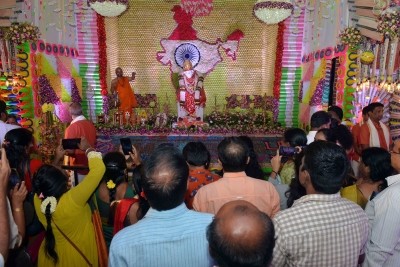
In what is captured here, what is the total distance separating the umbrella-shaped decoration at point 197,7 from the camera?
1248cm

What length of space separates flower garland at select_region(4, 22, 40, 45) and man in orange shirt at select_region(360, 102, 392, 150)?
7.05m

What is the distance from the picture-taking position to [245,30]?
1273cm

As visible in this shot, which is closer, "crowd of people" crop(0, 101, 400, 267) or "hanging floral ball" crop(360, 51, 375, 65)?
"crowd of people" crop(0, 101, 400, 267)

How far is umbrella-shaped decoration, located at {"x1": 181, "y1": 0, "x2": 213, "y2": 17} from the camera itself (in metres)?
12.5

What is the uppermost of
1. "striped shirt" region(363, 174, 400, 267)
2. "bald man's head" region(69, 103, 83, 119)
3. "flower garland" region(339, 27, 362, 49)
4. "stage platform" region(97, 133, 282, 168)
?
"flower garland" region(339, 27, 362, 49)

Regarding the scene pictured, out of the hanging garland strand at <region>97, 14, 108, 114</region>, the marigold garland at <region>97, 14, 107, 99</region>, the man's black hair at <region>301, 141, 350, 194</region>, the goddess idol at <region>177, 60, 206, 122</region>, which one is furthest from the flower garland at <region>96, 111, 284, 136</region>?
the man's black hair at <region>301, 141, 350, 194</region>

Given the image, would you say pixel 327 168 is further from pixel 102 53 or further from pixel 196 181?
pixel 102 53

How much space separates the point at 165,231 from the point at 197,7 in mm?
11847

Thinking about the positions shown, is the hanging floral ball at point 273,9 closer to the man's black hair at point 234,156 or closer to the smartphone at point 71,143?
the smartphone at point 71,143

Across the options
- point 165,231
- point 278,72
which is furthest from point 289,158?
point 278,72

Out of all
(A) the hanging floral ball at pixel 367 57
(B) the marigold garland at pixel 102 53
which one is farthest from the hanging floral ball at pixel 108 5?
(A) the hanging floral ball at pixel 367 57

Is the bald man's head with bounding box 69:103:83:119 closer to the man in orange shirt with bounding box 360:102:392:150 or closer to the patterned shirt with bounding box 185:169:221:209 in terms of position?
the patterned shirt with bounding box 185:169:221:209

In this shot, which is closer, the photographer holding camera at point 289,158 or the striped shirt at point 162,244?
the striped shirt at point 162,244

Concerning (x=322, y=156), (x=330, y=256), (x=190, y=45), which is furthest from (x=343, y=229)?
(x=190, y=45)
